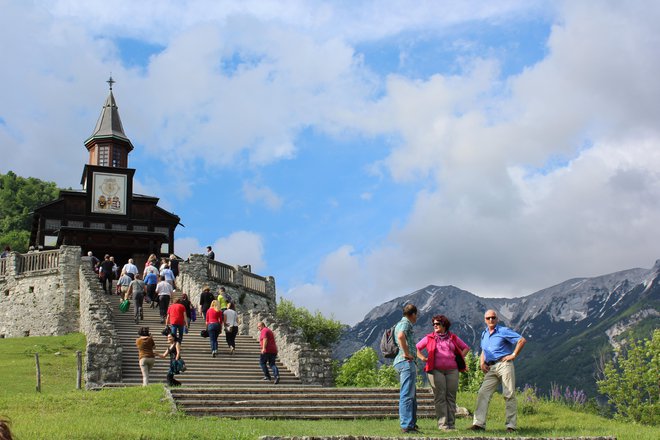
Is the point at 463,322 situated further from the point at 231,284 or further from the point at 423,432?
the point at 423,432

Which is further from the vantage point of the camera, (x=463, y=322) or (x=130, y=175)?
(x=463, y=322)

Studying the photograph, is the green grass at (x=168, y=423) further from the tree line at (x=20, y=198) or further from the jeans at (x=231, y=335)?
the tree line at (x=20, y=198)

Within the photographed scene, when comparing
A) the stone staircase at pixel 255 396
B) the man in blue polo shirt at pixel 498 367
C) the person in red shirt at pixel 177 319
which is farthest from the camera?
the person in red shirt at pixel 177 319

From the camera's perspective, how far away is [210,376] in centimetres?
2267

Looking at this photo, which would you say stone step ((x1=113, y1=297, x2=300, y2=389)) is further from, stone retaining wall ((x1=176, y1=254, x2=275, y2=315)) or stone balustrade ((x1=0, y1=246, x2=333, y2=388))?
stone balustrade ((x1=0, y1=246, x2=333, y2=388))

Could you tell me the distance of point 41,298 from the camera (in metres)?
42.5

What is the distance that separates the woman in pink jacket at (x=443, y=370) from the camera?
13719 millimetres

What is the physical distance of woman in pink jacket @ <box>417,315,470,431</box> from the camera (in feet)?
45.0

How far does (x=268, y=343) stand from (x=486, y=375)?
9719 mm

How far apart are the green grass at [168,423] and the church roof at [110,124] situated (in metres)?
42.2

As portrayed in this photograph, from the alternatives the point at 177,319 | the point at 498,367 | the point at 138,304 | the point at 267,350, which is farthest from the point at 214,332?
the point at 498,367

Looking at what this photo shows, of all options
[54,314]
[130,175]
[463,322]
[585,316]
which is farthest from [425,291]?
[54,314]

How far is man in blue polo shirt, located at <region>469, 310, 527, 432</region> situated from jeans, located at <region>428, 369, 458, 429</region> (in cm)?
Answer: 41

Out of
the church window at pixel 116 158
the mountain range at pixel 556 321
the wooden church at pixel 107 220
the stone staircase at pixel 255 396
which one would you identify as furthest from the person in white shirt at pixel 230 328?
the mountain range at pixel 556 321
